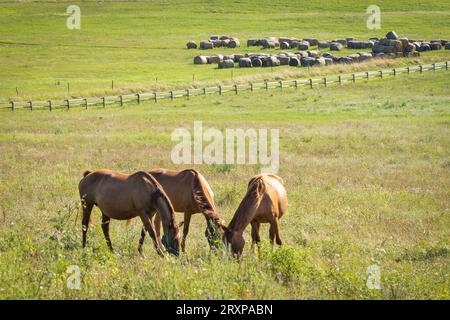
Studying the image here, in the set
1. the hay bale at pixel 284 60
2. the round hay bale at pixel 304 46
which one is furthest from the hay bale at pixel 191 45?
the hay bale at pixel 284 60

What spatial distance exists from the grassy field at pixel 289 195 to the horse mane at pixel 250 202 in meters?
0.61

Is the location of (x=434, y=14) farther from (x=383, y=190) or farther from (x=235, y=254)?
(x=235, y=254)

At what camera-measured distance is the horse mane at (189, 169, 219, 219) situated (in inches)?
480

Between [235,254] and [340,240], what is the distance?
4.01 meters

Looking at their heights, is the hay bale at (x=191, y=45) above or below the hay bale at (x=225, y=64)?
above

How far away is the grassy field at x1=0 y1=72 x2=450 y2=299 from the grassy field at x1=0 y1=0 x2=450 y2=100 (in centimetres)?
1311

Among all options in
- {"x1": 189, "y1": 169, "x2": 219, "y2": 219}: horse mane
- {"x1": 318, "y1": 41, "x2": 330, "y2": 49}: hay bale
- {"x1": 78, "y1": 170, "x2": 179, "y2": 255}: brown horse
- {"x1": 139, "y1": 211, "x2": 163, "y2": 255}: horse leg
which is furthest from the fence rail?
{"x1": 139, "y1": 211, "x2": 163, "y2": 255}: horse leg

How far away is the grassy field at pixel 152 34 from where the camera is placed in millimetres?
57625

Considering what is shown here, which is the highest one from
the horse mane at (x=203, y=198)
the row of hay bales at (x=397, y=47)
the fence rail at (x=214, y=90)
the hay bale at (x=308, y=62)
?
the row of hay bales at (x=397, y=47)

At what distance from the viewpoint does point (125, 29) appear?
10106cm

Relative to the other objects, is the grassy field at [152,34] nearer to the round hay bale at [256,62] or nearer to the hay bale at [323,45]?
the round hay bale at [256,62]

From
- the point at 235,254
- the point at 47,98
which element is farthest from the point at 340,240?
the point at 47,98

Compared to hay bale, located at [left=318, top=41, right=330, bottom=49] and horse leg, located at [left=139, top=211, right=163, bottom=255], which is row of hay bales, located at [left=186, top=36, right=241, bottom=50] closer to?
hay bale, located at [left=318, top=41, right=330, bottom=49]

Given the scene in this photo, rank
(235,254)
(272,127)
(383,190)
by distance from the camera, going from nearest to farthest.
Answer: (235,254), (383,190), (272,127)
